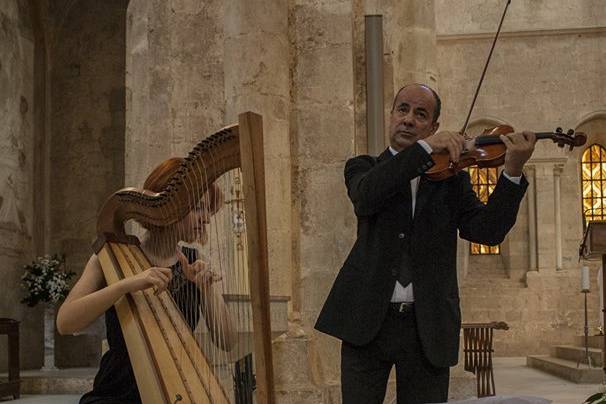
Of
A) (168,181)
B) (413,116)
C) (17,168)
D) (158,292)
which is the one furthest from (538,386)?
(413,116)

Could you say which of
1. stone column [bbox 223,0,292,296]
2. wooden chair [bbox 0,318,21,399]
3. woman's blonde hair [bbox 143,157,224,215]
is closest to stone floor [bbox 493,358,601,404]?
stone column [bbox 223,0,292,296]

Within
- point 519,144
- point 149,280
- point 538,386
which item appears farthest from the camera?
point 538,386

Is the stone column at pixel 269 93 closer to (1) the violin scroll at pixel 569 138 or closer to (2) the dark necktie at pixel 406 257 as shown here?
(2) the dark necktie at pixel 406 257

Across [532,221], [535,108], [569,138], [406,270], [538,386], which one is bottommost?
[538,386]

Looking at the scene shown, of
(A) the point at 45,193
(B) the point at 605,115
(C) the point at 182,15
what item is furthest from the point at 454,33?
(C) the point at 182,15

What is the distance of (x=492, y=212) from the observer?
8.70ft

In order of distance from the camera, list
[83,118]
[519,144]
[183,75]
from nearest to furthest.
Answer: [519,144]
[183,75]
[83,118]

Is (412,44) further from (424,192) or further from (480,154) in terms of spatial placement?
(480,154)

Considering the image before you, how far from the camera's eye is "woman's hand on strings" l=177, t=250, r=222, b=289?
285 centimetres

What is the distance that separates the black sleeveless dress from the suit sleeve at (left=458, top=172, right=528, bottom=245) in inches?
34.3

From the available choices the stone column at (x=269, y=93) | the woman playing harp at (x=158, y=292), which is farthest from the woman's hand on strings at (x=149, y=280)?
the stone column at (x=269, y=93)

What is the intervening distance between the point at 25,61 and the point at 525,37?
10122 millimetres

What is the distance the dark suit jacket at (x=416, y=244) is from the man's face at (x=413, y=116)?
71 mm

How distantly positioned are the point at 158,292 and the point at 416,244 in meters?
0.82
